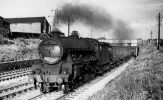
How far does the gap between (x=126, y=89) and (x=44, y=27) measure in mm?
58115

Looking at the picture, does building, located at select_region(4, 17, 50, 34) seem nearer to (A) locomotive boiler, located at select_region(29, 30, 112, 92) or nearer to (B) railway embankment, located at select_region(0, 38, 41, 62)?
(B) railway embankment, located at select_region(0, 38, 41, 62)

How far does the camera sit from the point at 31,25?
62.8 m

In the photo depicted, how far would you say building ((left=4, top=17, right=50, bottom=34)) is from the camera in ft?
204

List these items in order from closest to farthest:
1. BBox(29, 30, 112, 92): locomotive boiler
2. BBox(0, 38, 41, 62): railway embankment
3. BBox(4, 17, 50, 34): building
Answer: BBox(29, 30, 112, 92): locomotive boiler < BBox(0, 38, 41, 62): railway embankment < BBox(4, 17, 50, 34): building

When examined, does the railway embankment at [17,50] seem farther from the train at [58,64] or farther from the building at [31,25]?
the building at [31,25]

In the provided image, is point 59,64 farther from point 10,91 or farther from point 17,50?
point 17,50

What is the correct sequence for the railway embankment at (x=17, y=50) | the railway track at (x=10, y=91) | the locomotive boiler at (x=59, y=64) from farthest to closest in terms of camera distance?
the railway embankment at (x=17, y=50) < the locomotive boiler at (x=59, y=64) < the railway track at (x=10, y=91)

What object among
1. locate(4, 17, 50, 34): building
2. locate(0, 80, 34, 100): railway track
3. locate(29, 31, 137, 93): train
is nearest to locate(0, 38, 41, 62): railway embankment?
locate(0, 80, 34, 100): railway track

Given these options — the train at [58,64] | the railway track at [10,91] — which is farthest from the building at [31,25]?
the train at [58,64]

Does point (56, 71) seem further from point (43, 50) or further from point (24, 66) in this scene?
point (24, 66)

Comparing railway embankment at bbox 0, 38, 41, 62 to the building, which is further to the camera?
the building

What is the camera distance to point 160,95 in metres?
6.55

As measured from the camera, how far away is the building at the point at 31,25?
204 ft

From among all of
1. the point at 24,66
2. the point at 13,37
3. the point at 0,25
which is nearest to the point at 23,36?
the point at 13,37
